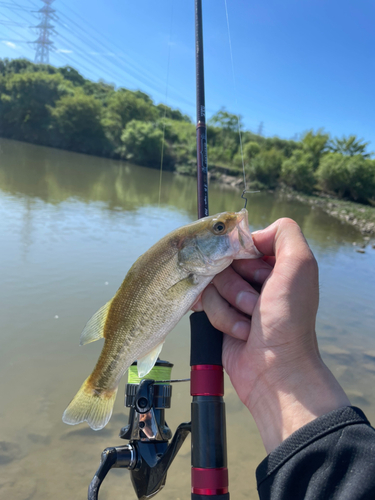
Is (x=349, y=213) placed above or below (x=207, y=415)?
above

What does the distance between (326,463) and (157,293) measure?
1.08 m

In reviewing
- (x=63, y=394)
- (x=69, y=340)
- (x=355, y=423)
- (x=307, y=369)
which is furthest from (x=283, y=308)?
(x=69, y=340)

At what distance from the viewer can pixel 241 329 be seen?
1.86m

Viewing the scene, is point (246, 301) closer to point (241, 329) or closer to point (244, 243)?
point (241, 329)

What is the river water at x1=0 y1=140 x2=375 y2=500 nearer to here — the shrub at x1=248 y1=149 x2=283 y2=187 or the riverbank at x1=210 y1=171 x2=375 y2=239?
the riverbank at x1=210 y1=171 x2=375 y2=239

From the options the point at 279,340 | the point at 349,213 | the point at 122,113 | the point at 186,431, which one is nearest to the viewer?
the point at 279,340

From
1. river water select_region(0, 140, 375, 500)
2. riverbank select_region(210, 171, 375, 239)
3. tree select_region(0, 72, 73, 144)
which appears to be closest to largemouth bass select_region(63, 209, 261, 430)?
river water select_region(0, 140, 375, 500)

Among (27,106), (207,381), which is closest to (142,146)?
(27,106)

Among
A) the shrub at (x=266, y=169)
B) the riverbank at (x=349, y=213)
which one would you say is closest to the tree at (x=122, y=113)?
the riverbank at (x=349, y=213)

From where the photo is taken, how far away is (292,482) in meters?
1.25

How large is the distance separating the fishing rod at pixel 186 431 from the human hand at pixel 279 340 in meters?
0.14

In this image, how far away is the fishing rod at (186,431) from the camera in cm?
162

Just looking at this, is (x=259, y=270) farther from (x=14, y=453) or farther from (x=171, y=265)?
(x=14, y=453)

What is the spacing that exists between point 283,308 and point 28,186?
715 inches
